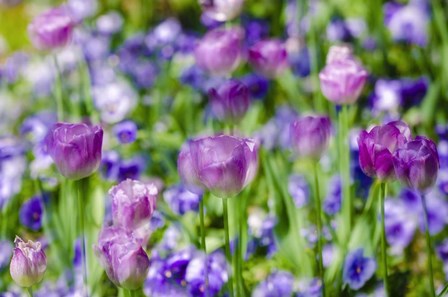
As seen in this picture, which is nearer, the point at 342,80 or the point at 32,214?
the point at 342,80

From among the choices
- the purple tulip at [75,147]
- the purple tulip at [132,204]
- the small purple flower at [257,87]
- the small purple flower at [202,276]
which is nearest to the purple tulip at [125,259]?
the purple tulip at [132,204]

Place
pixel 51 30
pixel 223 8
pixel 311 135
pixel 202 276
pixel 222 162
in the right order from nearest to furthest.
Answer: pixel 222 162, pixel 311 135, pixel 202 276, pixel 51 30, pixel 223 8

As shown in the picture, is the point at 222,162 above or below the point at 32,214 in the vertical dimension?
above

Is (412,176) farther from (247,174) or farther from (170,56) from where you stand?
(170,56)

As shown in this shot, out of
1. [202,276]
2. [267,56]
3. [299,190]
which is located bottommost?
[299,190]

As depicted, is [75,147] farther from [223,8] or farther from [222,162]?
[223,8]

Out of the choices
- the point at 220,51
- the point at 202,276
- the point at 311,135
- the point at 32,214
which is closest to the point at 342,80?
the point at 311,135

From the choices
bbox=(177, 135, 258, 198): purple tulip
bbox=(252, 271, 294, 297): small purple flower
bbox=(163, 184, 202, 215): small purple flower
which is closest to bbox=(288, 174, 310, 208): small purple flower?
bbox=(163, 184, 202, 215): small purple flower

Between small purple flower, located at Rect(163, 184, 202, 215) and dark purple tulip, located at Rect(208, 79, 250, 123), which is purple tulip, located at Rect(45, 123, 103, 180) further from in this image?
small purple flower, located at Rect(163, 184, 202, 215)
